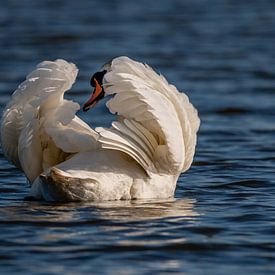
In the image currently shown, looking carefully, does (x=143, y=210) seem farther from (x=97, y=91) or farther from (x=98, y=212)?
(x=97, y=91)

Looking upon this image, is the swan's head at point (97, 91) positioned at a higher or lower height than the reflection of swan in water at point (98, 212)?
higher

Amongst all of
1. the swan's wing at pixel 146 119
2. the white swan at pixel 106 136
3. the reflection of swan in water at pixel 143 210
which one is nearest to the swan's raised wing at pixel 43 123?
the white swan at pixel 106 136

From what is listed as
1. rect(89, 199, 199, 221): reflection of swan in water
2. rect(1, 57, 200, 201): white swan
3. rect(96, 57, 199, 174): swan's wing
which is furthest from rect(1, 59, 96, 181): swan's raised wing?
rect(89, 199, 199, 221): reflection of swan in water

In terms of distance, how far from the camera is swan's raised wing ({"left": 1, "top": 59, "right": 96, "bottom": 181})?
26.7 feet

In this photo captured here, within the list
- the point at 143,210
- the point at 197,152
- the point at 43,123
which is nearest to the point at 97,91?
the point at 43,123

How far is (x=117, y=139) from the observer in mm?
8109

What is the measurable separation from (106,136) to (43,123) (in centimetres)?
60

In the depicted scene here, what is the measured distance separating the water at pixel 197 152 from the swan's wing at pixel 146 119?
40 cm

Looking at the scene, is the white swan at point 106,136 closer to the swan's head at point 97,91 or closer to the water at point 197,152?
Result: the water at point 197,152

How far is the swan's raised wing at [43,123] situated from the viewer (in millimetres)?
8133

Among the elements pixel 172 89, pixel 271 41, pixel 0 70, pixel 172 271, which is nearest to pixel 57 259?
pixel 172 271

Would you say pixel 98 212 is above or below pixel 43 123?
below

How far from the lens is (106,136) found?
8.05m

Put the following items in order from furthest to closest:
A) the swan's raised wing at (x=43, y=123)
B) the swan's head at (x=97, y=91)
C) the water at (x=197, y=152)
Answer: the swan's head at (x=97, y=91) → the swan's raised wing at (x=43, y=123) → the water at (x=197, y=152)
